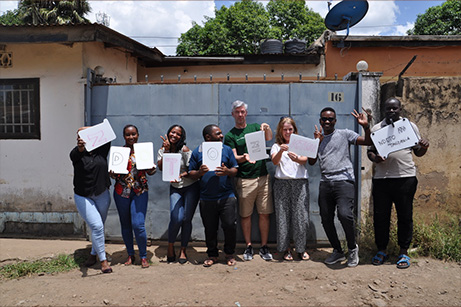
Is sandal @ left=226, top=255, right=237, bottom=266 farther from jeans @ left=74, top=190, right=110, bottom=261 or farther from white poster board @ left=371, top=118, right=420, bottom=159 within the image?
white poster board @ left=371, top=118, right=420, bottom=159

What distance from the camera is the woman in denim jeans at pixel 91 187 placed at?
4.02 meters

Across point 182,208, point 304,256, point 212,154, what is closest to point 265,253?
point 304,256

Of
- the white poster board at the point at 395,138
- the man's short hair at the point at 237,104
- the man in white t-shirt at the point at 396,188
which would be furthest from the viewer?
the man's short hair at the point at 237,104

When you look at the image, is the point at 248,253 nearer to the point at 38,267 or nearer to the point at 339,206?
the point at 339,206

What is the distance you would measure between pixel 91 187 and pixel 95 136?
0.55 m

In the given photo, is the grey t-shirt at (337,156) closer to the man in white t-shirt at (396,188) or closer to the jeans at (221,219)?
the man in white t-shirt at (396,188)

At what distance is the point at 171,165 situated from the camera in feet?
13.8

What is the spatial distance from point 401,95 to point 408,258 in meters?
2.12

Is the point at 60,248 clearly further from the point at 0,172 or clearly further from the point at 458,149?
the point at 458,149

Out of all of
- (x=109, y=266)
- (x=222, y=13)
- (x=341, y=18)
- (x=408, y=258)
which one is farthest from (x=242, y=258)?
(x=222, y=13)

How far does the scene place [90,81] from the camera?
509 centimetres

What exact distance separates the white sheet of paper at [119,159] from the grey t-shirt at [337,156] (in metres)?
2.21

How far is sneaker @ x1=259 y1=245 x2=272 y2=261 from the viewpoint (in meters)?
4.48

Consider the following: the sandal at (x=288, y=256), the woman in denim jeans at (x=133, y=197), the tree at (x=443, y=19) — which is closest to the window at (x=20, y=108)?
the woman in denim jeans at (x=133, y=197)
